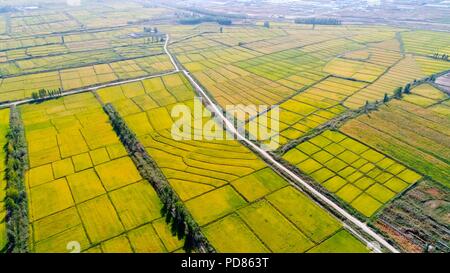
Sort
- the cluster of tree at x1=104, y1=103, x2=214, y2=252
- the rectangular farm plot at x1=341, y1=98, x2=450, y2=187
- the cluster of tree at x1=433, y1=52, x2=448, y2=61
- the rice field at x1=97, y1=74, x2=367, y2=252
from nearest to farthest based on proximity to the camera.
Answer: the cluster of tree at x1=104, y1=103, x2=214, y2=252, the rice field at x1=97, y1=74, x2=367, y2=252, the rectangular farm plot at x1=341, y1=98, x2=450, y2=187, the cluster of tree at x1=433, y1=52, x2=448, y2=61

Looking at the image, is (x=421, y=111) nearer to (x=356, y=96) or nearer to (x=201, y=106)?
(x=356, y=96)

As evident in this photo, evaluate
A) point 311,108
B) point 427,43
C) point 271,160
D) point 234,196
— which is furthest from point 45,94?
point 427,43

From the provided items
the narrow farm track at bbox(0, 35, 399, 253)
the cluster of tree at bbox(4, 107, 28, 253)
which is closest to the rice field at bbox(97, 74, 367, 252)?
the narrow farm track at bbox(0, 35, 399, 253)

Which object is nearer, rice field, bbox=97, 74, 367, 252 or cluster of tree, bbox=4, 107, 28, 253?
cluster of tree, bbox=4, 107, 28, 253

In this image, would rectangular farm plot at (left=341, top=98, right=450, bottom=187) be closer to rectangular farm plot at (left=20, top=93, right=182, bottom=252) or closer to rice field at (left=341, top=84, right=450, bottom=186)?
rice field at (left=341, top=84, right=450, bottom=186)

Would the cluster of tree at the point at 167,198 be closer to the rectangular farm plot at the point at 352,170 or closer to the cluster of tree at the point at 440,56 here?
the rectangular farm plot at the point at 352,170

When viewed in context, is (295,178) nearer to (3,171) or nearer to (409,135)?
(409,135)

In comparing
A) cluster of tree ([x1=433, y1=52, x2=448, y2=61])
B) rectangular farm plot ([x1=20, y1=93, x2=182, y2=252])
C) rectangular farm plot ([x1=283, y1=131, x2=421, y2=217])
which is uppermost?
cluster of tree ([x1=433, y1=52, x2=448, y2=61])

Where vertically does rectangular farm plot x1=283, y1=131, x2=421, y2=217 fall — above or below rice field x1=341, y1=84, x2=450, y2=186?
below
